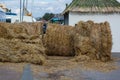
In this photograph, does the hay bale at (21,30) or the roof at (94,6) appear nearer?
the hay bale at (21,30)

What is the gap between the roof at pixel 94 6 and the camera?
29.4 m

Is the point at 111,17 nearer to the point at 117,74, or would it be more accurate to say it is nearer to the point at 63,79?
the point at 117,74

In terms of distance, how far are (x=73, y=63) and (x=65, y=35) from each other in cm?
429

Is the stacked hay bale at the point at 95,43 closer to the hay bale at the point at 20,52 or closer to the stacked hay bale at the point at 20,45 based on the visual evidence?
the stacked hay bale at the point at 20,45

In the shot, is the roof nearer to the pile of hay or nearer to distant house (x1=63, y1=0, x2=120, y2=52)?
distant house (x1=63, y1=0, x2=120, y2=52)

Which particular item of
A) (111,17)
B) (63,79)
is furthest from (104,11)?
(63,79)

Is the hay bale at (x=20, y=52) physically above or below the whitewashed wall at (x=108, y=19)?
below

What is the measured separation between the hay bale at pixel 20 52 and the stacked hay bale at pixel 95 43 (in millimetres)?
2788

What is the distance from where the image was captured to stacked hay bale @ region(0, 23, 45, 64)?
19.0 metres

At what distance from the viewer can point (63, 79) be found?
14594 mm

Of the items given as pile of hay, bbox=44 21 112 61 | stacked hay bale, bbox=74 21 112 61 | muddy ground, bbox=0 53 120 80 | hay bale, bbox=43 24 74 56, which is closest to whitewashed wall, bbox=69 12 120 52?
pile of hay, bbox=44 21 112 61

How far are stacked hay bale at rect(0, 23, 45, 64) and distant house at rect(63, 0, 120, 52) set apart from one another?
24.2 feet

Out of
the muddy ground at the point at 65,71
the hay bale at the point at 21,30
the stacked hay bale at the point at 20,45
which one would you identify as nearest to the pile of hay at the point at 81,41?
the hay bale at the point at 21,30

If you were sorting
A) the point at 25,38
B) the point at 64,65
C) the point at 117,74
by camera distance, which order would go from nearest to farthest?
the point at 117,74, the point at 64,65, the point at 25,38
